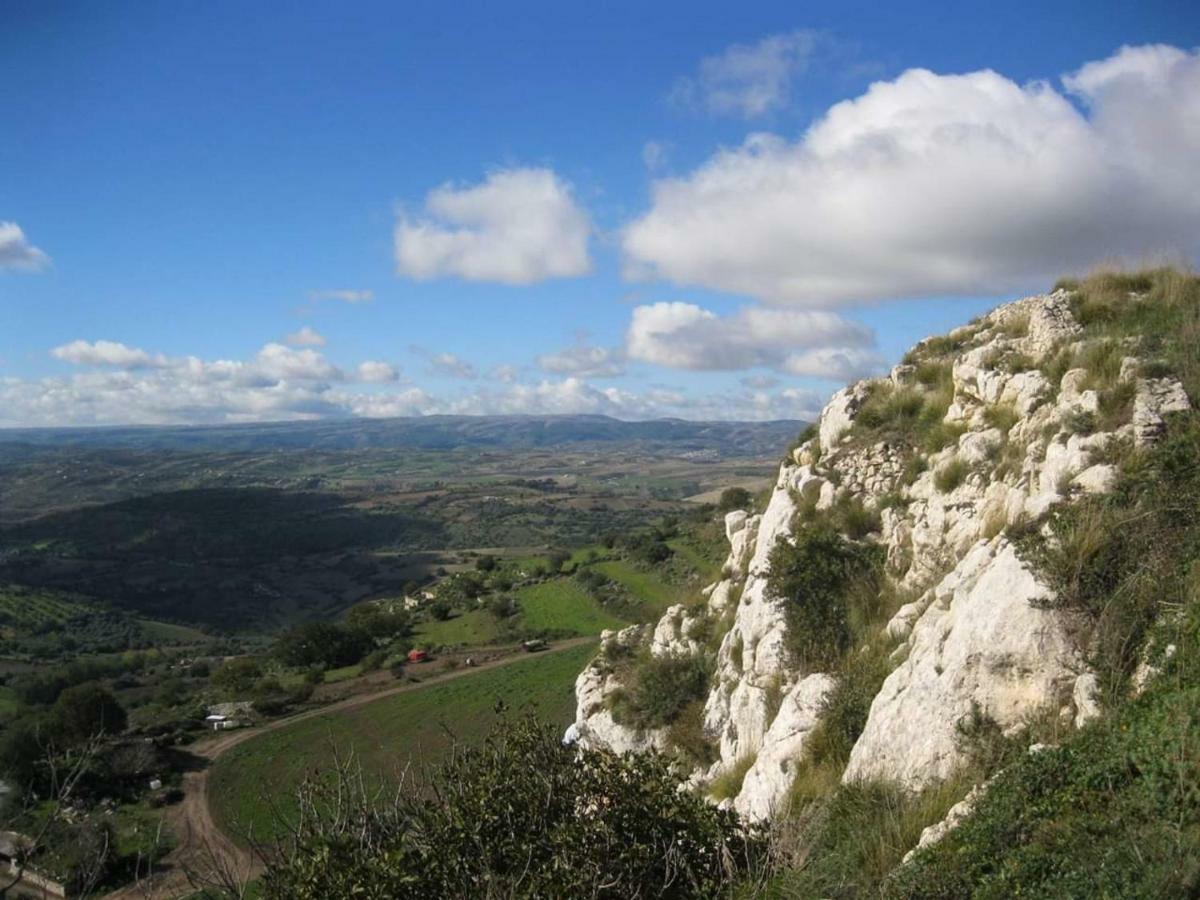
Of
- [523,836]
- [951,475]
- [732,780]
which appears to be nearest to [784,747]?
[732,780]

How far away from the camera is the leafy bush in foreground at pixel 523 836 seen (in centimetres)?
638

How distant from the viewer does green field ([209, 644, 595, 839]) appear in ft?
132

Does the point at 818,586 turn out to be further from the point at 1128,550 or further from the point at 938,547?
the point at 1128,550

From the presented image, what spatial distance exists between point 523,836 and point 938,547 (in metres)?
8.76

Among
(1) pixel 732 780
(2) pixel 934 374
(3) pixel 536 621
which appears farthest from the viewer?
(3) pixel 536 621

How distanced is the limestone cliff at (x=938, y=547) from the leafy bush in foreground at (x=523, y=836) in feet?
5.00

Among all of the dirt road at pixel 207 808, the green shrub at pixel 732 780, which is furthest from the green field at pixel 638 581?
the green shrub at pixel 732 780

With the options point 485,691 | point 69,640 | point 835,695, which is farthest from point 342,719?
point 69,640

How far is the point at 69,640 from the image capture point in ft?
328

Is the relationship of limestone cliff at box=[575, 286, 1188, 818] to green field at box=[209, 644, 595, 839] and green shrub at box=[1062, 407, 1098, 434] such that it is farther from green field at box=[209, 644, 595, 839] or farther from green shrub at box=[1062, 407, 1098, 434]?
green field at box=[209, 644, 595, 839]

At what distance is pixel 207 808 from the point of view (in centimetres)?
3978

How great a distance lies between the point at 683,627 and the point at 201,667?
75094 millimetres

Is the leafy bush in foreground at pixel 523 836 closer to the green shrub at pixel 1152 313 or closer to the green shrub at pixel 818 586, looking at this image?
the green shrub at pixel 818 586

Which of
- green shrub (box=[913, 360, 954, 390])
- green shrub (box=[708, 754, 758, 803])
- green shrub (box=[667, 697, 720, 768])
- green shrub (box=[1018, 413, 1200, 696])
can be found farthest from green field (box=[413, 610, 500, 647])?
green shrub (box=[1018, 413, 1200, 696])
